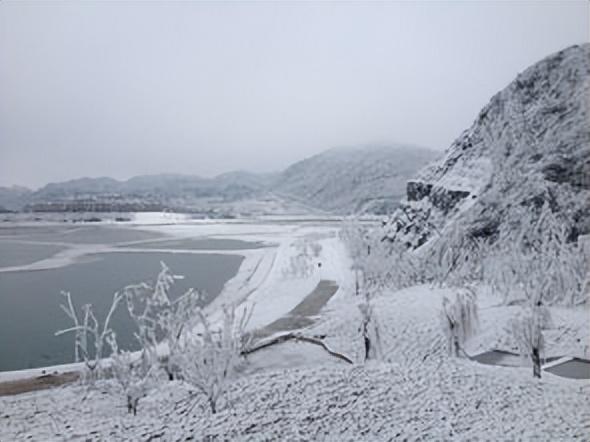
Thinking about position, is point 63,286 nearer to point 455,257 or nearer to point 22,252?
point 22,252

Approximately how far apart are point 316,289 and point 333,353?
15967mm

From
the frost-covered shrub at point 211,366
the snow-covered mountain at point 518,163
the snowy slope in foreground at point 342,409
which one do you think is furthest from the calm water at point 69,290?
the snow-covered mountain at point 518,163

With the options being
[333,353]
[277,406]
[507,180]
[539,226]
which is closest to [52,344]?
[333,353]

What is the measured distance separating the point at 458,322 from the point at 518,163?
90.2ft

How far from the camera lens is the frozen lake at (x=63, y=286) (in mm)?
22922

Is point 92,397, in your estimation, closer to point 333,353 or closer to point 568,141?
point 333,353

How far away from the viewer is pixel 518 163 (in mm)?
41750

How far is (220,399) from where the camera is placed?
41.8 feet

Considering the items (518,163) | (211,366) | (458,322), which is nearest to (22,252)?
(211,366)

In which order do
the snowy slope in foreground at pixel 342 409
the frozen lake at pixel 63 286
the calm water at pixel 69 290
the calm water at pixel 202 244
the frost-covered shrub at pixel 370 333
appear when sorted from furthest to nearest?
1. the calm water at pixel 202 244
2. the frozen lake at pixel 63 286
3. the calm water at pixel 69 290
4. the frost-covered shrub at pixel 370 333
5. the snowy slope in foreground at pixel 342 409

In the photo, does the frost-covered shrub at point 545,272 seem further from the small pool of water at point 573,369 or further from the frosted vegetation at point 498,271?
the small pool of water at point 573,369

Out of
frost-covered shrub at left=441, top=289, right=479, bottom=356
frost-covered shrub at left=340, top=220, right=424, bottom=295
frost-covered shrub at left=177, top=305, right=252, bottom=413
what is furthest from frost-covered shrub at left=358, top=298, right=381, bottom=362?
frost-covered shrub at left=340, top=220, right=424, bottom=295

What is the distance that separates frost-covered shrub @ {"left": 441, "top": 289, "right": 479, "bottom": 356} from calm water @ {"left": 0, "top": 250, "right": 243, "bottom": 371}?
48.5 ft

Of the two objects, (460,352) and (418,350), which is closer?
(460,352)
